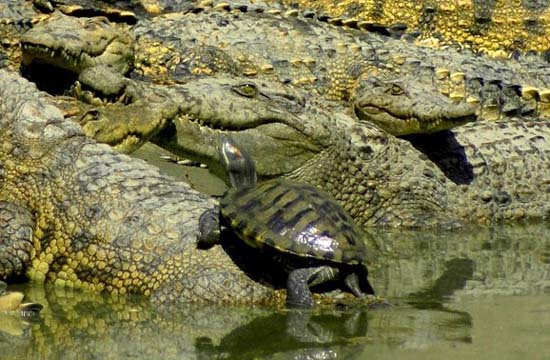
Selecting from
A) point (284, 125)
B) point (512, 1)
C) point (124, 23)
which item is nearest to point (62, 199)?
point (284, 125)

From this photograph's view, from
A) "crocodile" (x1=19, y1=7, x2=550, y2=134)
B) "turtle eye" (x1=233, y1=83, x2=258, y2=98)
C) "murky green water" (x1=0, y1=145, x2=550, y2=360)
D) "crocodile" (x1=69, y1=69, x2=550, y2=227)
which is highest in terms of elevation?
"murky green water" (x1=0, y1=145, x2=550, y2=360)

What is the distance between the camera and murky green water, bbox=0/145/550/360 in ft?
18.7

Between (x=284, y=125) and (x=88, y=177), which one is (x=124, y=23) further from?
(x=88, y=177)

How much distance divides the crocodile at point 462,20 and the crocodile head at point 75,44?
2.63 metres

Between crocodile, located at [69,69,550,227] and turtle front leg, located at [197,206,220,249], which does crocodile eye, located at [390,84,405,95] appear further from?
turtle front leg, located at [197,206,220,249]

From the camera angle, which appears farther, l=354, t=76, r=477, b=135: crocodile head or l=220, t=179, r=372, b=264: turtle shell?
l=354, t=76, r=477, b=135: crocodile head

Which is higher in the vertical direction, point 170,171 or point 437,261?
point 437,261

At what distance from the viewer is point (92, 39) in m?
9.16

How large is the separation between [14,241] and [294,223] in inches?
54.4

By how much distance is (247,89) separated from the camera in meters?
8.54

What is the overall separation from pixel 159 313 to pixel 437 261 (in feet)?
6.45

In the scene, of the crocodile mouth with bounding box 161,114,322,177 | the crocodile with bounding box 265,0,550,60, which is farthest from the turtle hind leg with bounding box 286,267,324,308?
the crocodile with bounding box 265,0,550,60

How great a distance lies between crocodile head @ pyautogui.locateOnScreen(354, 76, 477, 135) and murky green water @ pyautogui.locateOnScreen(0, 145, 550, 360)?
168 centimetres

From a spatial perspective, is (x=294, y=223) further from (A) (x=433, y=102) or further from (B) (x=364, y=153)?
(A) (x=433, y=102)
